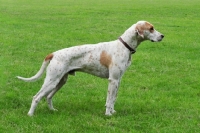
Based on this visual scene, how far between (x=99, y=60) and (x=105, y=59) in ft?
0.40

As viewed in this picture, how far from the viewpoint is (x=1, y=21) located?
2709cm

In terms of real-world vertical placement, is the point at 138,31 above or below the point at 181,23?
above

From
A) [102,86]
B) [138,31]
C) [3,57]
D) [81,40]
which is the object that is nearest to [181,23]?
[81,40]

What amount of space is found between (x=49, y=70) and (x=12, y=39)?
11.4 meters

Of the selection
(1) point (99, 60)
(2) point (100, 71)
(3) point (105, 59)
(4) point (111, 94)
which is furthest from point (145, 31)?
(4) point (111, 94)

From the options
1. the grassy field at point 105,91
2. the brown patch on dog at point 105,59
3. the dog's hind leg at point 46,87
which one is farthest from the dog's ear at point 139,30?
the dog's hind leg at point 46,87

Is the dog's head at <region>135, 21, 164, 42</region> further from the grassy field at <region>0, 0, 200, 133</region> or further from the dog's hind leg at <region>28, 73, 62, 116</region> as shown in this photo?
the dog's hind leg at <region>28, 73, 62, 116</region>

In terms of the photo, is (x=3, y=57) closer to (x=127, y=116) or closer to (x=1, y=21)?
(x=127, y=116)

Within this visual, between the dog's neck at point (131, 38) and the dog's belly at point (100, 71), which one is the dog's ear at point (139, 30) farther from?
the dog's belly at point (100, 71)

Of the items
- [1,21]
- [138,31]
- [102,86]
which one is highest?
[138,31]

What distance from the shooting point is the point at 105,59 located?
28.1ft

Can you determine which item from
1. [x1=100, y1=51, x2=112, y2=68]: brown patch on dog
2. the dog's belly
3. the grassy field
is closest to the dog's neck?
[x1=100, y1=51, x2=112, y2=68]: brown patch on dog

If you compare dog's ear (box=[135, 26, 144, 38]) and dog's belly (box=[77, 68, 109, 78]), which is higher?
dog's ear (box=[135, 26, 144, 38])

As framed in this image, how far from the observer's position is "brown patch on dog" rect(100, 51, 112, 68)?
8555 millimetres
